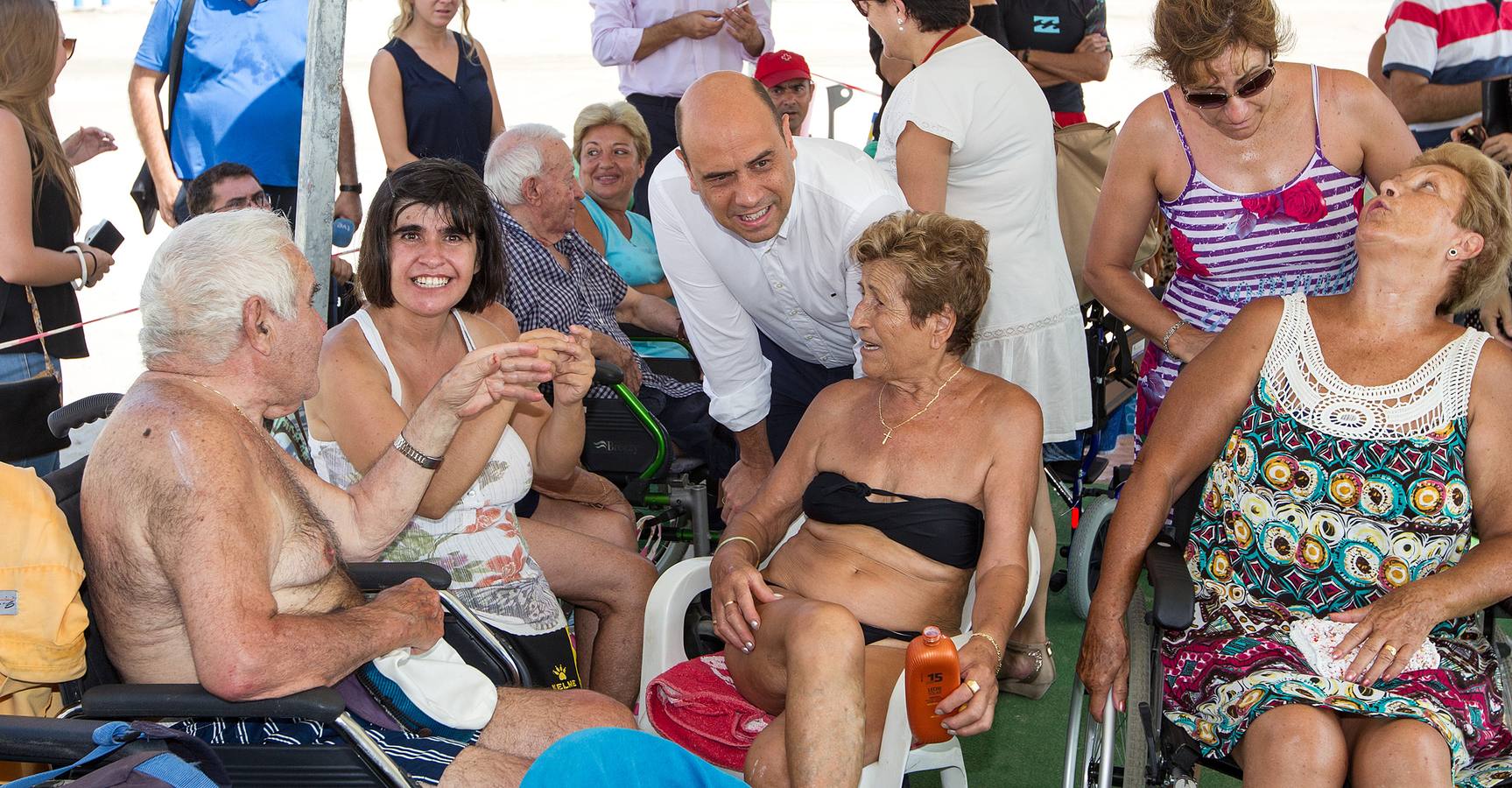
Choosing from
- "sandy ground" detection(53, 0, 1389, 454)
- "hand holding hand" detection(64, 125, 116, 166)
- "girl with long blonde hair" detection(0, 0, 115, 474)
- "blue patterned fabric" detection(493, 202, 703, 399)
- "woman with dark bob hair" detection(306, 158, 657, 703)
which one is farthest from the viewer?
"sandy ground" detection(53, 0, 1389, 454)

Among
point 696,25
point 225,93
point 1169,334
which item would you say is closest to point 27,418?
point 225,93

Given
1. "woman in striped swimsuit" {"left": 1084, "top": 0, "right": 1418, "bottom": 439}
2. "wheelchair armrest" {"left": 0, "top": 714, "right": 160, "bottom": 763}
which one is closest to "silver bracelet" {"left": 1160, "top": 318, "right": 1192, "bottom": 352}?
"woman in striped swimsuit" {"left": 1084, "top": 0, "right": 1418, "bottom": 439}

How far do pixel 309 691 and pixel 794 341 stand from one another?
172 cm

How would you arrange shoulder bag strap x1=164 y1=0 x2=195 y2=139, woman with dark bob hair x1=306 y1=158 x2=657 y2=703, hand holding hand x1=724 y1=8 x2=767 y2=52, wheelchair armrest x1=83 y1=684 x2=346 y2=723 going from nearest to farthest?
wheelchair armrest x1=83 y1=684 x2=346 y2=723
woman with dark bob hair x1=306 y1=158 x2=657 y2=703
shoulder bag strap x1=164 y1=0 x2=195 y2=139
hand holding hand x1=724 y1=8 x2=767 y2=52

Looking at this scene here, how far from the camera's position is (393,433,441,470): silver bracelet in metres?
2.52

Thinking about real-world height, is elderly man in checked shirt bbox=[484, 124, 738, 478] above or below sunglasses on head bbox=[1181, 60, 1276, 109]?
below

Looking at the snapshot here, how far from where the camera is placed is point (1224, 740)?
2273mm

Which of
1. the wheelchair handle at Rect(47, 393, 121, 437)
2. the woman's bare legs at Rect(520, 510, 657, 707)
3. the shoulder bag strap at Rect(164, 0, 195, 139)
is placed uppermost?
the shoulder bag strap at Rect(164, 0, 195, 139)

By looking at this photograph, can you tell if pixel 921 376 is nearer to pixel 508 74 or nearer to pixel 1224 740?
pixel 1224 740

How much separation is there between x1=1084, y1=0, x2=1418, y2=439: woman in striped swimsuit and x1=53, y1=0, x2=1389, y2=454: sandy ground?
20 cm

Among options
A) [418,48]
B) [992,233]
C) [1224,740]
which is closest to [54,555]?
[1224,740]

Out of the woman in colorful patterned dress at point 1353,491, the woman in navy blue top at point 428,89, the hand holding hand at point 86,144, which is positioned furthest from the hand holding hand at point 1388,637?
the hand holding hand at point 86,144

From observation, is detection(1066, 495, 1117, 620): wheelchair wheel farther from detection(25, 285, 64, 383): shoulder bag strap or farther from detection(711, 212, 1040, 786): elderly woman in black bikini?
detection(25, 285, 64, 383): shoulder bag strap

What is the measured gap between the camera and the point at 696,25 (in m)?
5.65
